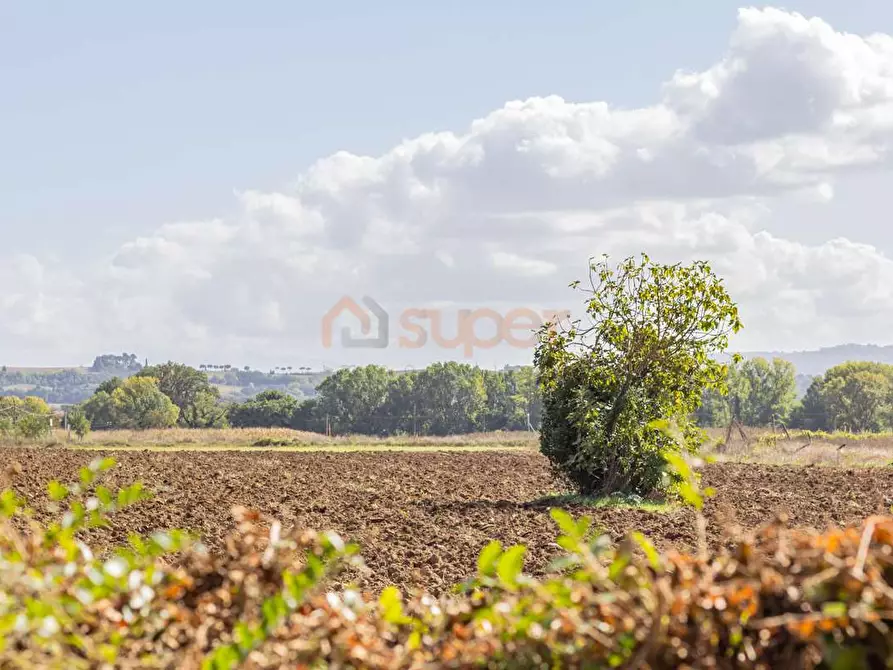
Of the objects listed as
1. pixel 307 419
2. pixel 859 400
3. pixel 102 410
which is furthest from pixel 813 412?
pixel 102 410

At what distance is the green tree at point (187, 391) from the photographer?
388ft

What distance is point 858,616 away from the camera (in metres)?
2.13

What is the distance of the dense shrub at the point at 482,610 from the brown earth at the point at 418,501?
18.6 ft

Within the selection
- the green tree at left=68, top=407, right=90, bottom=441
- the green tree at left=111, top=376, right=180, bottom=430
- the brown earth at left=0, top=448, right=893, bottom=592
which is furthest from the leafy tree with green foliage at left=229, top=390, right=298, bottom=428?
the brown earth at left=0, top=448, right=893, bottom=592

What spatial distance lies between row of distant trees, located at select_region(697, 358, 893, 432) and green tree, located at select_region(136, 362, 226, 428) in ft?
174

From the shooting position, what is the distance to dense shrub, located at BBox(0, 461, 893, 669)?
86.6 inches

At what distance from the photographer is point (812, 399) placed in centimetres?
12356

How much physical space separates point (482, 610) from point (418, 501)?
19.5 meters

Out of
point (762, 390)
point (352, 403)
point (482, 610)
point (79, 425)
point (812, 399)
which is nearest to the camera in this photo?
point (482, 610)

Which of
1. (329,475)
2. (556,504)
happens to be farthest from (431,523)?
A: (329,475)

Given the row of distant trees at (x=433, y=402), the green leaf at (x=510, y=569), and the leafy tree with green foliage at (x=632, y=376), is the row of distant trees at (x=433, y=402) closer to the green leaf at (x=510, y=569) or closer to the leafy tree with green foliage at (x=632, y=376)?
the leafy tree with green foliage at (x=632, y=376)

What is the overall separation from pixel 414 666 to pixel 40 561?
3.23 ft

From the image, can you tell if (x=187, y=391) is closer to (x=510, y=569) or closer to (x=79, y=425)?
(x=79, y=425)

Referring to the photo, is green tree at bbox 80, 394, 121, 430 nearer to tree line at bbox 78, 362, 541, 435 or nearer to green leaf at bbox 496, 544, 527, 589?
tree line at bbox 78, 362, 541, 435
